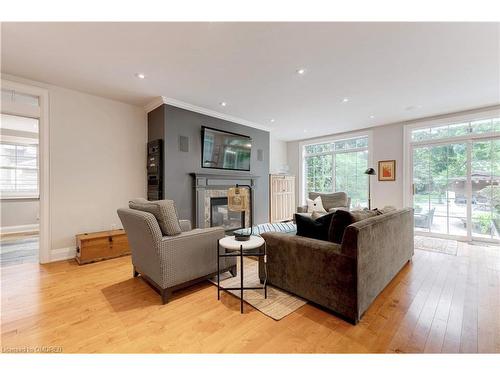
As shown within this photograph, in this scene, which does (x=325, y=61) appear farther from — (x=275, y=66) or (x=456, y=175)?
(x=456, y=175)

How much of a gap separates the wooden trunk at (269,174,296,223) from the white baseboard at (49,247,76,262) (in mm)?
4012

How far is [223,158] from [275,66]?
7.25 feet

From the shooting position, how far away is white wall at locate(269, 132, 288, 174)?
673 cm

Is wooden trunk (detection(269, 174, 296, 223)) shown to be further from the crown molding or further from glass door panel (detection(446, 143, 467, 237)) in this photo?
glass door panel (detection(446, 143, 467, 237))

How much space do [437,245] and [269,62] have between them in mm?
4276

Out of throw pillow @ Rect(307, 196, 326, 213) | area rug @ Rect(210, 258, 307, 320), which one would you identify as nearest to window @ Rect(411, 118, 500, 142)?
throw pillow @ Rect(307, 196, 326, 213)

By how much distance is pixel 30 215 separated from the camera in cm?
533

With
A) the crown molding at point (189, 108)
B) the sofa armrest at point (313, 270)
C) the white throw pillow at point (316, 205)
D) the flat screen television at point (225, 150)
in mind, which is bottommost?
the sofa armrest at point (313, 270)

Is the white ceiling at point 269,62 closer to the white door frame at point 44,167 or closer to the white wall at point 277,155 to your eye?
the white door frame at point 44,167

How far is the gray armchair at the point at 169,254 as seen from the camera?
6.66ft

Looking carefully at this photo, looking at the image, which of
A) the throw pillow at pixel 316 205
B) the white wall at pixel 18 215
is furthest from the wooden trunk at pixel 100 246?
the throw pillow at pixel 316 205

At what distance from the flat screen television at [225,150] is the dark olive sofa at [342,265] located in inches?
94.2

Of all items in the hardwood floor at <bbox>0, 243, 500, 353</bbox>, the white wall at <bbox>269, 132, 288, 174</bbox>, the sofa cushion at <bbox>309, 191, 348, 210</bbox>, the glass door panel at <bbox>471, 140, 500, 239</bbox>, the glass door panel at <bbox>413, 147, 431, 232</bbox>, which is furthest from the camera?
the white wall at <bbox>269, 132, 288, 174</bbox>
